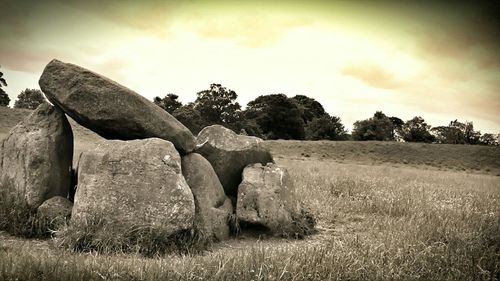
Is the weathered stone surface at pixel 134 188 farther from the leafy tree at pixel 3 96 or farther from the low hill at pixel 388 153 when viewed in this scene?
the leafy tree at pixel 3 96

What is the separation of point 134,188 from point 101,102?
2.25 metres

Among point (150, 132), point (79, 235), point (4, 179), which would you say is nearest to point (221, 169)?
point (150, 132)

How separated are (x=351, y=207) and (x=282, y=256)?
6.73 m

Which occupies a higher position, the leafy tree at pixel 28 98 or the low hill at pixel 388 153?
the leafy tree at pixel 28 98

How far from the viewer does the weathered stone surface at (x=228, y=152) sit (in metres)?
10.6

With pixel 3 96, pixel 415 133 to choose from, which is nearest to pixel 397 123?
pixel 415 133

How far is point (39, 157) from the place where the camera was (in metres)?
8.96

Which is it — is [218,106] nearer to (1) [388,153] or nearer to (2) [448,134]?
(1) [388,153]

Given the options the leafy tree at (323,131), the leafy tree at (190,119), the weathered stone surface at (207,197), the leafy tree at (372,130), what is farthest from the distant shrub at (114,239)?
the leafy tree at (372,130)

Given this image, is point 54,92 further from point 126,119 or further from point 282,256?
point 282,256

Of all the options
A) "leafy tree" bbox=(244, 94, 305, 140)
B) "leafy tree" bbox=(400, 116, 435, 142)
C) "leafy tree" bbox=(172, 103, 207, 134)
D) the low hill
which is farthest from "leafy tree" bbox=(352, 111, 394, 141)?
"leafy tree" bbox=(172, 103, 207, 134)

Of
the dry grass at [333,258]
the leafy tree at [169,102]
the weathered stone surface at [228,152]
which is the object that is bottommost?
the dry grass at [333,258]

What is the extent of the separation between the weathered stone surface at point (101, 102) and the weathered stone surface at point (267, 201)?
2.22 m

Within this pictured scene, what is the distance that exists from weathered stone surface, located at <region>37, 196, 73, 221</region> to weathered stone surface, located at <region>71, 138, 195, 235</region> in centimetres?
81
